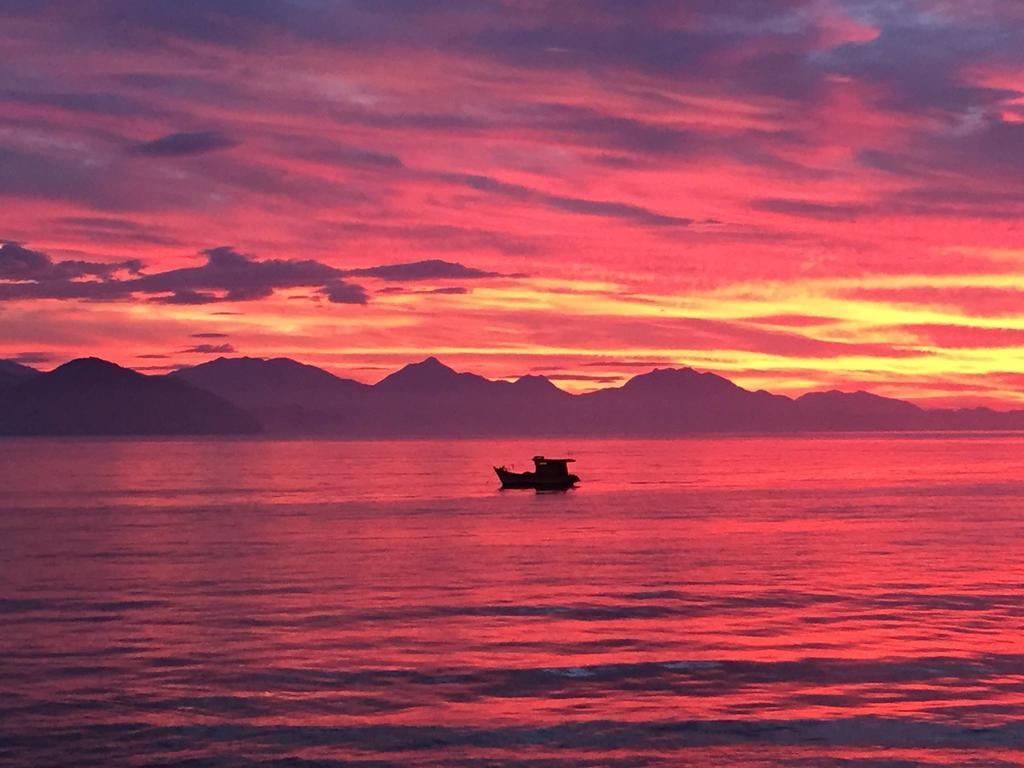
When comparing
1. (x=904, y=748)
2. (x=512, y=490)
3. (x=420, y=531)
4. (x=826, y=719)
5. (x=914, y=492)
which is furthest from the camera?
(x=512, y=490)

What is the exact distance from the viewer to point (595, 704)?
33.2 meters

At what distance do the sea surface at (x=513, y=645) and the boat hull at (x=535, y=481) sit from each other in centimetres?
5340

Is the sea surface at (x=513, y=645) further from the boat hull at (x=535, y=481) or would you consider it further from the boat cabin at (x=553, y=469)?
the boat cabin at (x=553, y=469)

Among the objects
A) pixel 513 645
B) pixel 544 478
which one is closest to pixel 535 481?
pixel 544 478

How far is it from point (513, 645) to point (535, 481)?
104259 mm

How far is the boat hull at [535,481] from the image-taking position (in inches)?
5714

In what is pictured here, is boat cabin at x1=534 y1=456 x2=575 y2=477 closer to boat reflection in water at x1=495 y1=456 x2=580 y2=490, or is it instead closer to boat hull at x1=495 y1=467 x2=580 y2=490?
boat reflection in water at x1=495 y1=456 x2=580 y2=490

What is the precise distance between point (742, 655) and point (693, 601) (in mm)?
12197

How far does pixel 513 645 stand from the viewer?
136ft

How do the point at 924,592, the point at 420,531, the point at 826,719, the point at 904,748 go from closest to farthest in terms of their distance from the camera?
1. the point at 904,748
2. the point at 826,719
3. the point at 924,592
4. the point at 420,531

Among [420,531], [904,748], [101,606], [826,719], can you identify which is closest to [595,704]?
[826,719]

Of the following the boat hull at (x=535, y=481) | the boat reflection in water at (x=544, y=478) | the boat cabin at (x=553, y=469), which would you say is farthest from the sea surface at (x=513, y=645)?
the boat cabin at (x=553, y=469)

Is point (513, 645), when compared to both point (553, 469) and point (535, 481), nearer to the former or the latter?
point (535, 481)

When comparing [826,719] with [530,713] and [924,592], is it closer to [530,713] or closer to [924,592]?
[530,713]
